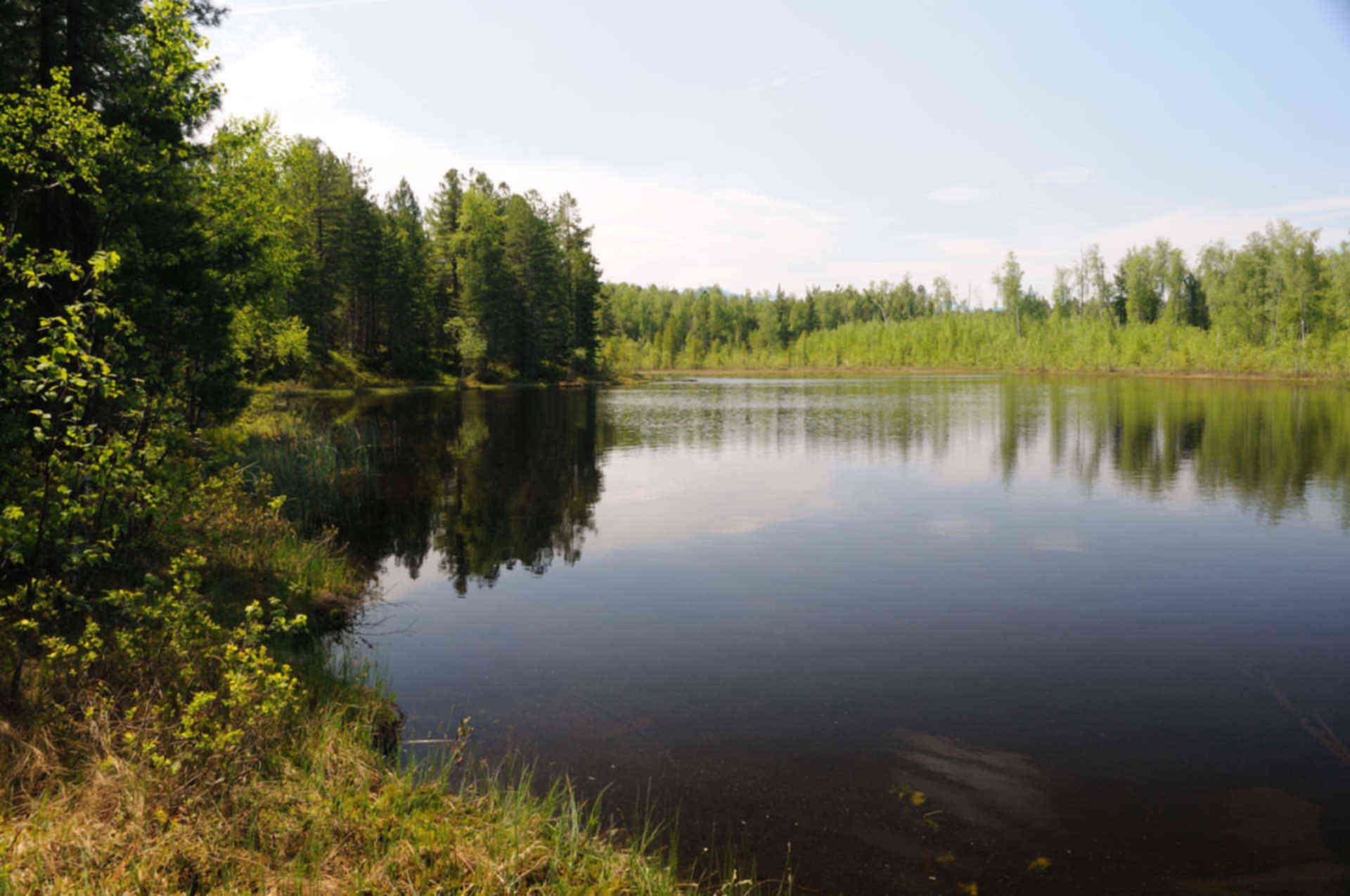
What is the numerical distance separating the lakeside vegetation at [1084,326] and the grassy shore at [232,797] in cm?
10172

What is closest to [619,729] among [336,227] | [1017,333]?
[336,227]

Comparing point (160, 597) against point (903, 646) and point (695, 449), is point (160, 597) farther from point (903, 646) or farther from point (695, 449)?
point (695, 449)

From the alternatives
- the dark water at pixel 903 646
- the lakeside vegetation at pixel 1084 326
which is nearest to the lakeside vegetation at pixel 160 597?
the dark water at pixel 903 646

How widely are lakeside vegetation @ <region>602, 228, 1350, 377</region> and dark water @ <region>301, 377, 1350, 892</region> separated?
8499cm

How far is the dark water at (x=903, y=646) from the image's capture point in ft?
24.1

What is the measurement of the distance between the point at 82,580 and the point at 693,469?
2226cm

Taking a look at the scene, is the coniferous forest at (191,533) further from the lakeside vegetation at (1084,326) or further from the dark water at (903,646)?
the lakeside vegetation at (1084,326)

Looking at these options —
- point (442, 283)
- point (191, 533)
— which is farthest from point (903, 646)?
point (442, 283)

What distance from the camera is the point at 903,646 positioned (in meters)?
11.7

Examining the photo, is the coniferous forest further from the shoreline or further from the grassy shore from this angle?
the shoreline

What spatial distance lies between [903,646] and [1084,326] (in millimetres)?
137645

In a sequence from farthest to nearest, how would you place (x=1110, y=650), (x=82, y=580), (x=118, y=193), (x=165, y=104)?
Result: (x=165, y=104), (x=118, y=193), (x=1110, y=650), (x=82, y=580)

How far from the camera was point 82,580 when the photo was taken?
862cm

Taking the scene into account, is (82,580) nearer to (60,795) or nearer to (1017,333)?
(60,795)
